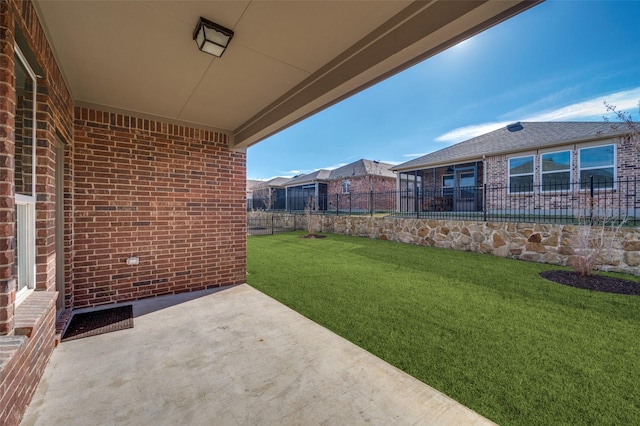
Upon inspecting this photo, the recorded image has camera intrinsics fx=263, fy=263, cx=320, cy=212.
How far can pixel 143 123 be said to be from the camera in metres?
3.77

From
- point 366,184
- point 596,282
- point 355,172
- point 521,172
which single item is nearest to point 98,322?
point 596,282

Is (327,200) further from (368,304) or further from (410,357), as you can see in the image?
(410,357)

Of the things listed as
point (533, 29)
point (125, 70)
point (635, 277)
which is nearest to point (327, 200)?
point (533, 29)

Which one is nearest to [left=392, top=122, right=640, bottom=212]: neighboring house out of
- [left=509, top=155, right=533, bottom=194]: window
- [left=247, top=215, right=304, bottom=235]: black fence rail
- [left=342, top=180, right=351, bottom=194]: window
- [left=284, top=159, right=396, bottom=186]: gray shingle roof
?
[left=509, top=155, right=533, bottom=194]: window

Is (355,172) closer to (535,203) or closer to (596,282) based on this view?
(535,203)

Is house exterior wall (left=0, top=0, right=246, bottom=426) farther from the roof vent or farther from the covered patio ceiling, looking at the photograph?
the roof vent

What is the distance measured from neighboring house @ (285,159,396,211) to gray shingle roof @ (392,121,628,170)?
12.3 ft

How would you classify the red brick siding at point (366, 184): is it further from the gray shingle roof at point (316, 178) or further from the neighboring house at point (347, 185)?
the gray shingle roof at point (316, 178)

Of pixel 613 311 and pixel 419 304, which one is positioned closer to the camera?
pixel 613 311

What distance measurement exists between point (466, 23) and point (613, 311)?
405 centimetres

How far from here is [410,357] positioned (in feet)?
7.68

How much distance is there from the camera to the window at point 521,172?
10156 mm

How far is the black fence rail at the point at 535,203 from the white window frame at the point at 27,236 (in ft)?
25.8

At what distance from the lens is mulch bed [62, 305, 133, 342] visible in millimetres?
2766
